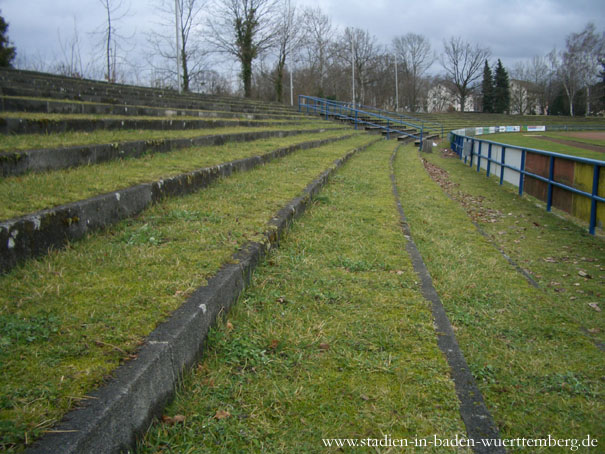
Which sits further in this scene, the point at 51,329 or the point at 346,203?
the point at 346,203

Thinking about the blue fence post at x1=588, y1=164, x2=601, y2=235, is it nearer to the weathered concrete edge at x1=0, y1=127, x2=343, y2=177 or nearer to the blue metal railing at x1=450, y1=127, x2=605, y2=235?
the blue metal railing at x1=450, y1=127, x2=605, y2=235

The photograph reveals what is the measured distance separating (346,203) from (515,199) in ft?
18.4

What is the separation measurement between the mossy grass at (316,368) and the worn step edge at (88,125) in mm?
3486

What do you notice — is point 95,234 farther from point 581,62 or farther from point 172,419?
point 581,62

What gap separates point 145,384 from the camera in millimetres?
1875

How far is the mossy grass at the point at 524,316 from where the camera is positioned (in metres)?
2.49

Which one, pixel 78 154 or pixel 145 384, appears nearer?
pixel 145 384

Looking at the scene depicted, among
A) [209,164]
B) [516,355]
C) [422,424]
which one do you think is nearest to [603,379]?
[516,355]

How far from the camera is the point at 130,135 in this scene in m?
6.40

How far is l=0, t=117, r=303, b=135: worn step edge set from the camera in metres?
5.14

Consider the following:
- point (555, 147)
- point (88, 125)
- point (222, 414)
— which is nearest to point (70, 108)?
point (88, 125)

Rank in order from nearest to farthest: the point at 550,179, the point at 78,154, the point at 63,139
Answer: the point at 78,154, the point at 63,139, the point at 550,179

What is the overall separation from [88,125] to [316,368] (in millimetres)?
5364

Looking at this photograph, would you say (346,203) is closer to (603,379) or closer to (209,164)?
(209,164)
